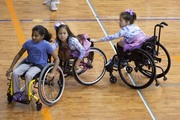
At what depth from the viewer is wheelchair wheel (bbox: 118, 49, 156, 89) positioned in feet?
17.9

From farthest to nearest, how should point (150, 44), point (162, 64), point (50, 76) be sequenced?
point (162, 64)
point (150, 44)
point (50, 76)

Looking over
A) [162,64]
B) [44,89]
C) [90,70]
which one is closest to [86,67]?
[90,70]

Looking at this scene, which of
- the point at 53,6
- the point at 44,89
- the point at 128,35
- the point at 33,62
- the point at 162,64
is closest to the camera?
the point at 33,62

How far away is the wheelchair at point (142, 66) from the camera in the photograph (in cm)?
547

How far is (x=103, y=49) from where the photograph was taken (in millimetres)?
6781

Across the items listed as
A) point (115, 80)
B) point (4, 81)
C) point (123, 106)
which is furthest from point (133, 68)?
point (4, 81)

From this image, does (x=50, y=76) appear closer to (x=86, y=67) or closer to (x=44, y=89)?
(x=44, y=89)

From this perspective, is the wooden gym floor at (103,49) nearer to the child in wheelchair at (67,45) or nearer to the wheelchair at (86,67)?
the wheelchair at (86,67)

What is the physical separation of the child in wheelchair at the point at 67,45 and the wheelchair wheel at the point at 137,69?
53 cm

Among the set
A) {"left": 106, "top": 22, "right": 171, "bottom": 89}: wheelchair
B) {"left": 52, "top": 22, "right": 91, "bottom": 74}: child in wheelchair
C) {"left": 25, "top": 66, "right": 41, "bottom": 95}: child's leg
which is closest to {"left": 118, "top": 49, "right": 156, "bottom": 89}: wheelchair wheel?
{"left": 106, "top": 22, "right": 171, "bottom": 89}: wheelchair

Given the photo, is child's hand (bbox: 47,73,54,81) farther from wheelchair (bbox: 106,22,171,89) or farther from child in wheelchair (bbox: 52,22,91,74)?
wheelchair (bbox: 106,22,171,89)

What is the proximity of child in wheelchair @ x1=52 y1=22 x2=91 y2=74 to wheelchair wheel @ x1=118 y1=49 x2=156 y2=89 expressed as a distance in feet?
1.75

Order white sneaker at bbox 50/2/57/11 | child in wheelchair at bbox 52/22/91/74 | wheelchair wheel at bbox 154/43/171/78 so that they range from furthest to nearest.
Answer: white sneaker at bbox 50/2/57/11 → wheelchair wheel at bbox 154/43/171/78 → child in wheelchair at bbox 52/22/91/74

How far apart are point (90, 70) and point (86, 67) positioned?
0.34 m
